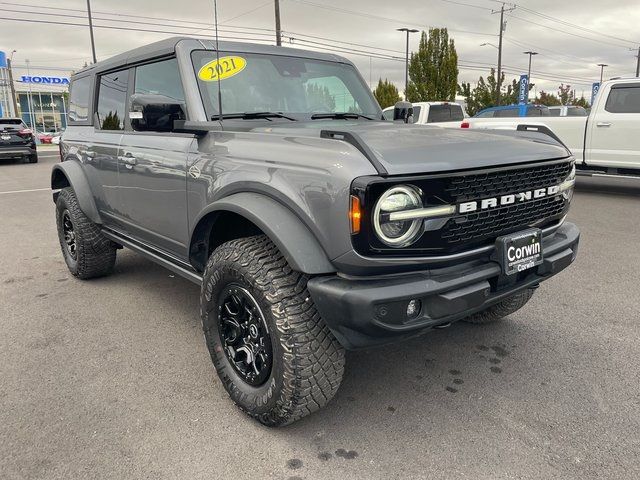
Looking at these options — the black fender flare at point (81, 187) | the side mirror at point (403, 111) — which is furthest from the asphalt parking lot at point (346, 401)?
the side mirror at point (403, 111)

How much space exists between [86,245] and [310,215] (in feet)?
10.2

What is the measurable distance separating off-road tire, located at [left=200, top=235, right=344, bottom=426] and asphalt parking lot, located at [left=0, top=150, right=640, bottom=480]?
192mm

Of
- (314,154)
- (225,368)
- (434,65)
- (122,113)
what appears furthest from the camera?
(434,65)

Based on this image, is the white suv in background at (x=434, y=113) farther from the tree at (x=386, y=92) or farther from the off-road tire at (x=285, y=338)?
the tree at (x=386, y=92)

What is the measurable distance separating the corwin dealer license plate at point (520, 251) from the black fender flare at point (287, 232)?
802mm

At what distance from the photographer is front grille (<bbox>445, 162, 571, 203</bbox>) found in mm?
2193

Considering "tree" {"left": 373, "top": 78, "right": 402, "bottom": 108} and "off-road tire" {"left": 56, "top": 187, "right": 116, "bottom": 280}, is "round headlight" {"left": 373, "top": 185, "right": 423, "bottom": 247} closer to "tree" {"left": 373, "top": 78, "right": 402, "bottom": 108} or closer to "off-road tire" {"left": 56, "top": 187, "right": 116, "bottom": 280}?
"off-road tire" {"left": 56, "top": 187, "right": 116, "bottom": 280}

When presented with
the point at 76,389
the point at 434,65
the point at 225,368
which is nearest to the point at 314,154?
the point at 225,368

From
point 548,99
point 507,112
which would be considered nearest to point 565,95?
point 548,99

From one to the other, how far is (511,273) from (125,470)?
1922 mm

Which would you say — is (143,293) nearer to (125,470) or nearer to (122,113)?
(122,113)

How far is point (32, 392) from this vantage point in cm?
286

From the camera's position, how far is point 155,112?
9.21 feet

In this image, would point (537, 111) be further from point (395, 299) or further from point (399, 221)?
point (395, 299)
